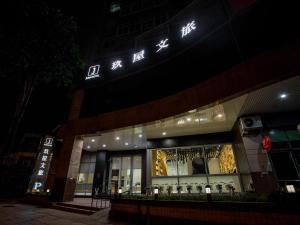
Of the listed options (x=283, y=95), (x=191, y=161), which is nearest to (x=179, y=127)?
(x=191, y=161)

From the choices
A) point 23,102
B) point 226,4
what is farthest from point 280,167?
point 23,102

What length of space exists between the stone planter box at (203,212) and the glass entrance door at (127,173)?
7.54 meters

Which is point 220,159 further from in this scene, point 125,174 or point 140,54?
point 140,54

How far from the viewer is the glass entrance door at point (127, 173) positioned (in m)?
14.4

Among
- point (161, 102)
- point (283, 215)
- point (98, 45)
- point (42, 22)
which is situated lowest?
point (283, 215)

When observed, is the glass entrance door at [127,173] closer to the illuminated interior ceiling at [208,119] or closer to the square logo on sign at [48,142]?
the illuminated interior ceiling at [208,119]

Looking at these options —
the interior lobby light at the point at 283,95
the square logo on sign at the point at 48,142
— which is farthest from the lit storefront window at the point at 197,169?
the square logo on sign at the point at 48,142

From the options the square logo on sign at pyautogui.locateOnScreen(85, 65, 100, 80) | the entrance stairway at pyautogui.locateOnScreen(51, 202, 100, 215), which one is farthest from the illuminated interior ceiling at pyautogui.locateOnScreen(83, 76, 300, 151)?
the square logo on sign at pyautogui.locateOnScreen(85, 65, 100, 80)

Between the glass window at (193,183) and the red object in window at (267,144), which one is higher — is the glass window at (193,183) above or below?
below

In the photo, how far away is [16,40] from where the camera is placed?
6125 millimetres

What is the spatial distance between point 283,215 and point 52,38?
970 centimetres

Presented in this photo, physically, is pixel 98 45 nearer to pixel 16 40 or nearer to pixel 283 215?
Result: pixel 16 40

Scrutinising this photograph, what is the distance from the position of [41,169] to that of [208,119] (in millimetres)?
13164

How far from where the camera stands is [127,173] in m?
15.0
